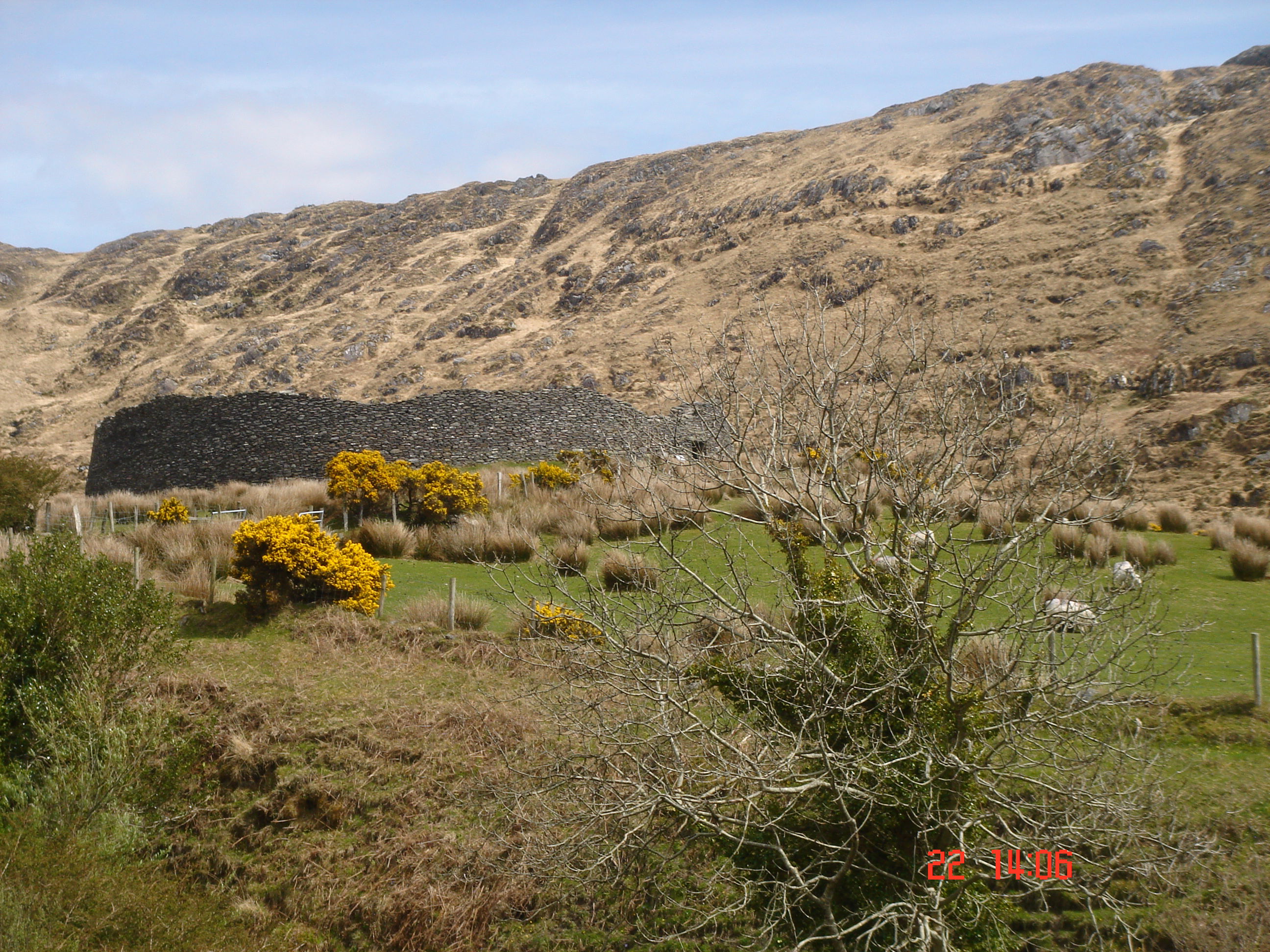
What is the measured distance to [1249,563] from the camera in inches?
485

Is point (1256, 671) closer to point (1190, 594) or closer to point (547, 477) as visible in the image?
point (1190, 594)

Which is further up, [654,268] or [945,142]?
[945,142]

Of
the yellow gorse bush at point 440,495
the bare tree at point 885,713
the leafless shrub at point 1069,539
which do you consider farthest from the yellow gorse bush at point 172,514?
the leafless shrub at point 1069,539

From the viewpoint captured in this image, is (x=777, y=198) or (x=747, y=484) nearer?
(x=747, y=484)

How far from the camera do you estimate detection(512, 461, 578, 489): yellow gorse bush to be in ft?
68.2

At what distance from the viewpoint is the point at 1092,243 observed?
39406 millimetres

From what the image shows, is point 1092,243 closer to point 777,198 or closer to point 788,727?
point 777,198

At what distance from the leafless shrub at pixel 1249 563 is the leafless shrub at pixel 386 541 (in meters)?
13.4

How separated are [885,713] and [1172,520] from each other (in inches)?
572

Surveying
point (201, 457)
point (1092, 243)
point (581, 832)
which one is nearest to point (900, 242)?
point (1092, 243)

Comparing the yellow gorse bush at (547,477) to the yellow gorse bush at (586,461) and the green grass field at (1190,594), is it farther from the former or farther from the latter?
the green grass field at (1190,594)

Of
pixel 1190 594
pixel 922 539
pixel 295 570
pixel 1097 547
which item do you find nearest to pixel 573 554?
pixel 295 570

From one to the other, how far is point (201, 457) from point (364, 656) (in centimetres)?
1969

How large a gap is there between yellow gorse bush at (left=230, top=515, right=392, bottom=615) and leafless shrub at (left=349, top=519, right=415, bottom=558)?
3.75 metres
